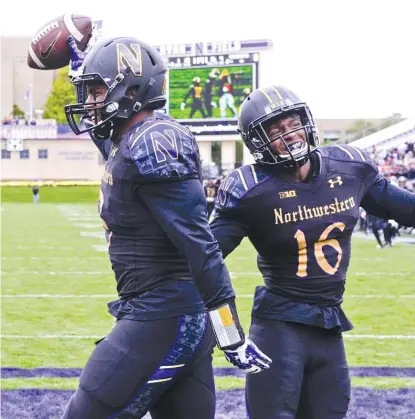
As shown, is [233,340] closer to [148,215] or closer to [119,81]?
[148,215]

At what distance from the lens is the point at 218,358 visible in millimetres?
6227

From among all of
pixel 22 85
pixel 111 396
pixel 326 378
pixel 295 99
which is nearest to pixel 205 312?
pixel 111 396

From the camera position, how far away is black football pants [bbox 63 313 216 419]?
2.62 m

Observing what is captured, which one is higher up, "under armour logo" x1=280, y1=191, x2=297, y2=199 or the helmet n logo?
the helmet n logo

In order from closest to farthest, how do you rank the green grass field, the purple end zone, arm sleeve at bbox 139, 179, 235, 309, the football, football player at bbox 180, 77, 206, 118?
arm sleeve at bbox 139, 179, 235, 309 → the football → the purple end zone → the green grass field → football player at bbox 180, 77, 206, 118

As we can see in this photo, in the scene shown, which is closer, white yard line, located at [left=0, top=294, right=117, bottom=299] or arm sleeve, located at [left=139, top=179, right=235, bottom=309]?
arm sleeve, located at [left=139, top=179, right=235, bottom=309]

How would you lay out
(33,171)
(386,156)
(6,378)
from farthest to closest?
(33,171)
(386,156)
(6,378)

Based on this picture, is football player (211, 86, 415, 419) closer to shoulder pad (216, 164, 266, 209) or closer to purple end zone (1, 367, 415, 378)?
shoulder pad (216, 164, 266, 209)

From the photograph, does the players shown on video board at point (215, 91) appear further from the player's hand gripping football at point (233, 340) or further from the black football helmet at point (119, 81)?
the player's hand gripping football at point (233, 340)

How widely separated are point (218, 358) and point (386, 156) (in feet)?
69.4

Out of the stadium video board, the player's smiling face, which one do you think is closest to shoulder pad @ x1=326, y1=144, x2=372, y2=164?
the player's smiling face

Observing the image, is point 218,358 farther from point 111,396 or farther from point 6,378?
point 111,396

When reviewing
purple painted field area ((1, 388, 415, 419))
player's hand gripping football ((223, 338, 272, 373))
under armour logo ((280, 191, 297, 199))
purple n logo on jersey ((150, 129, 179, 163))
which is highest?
purple n logo on jersey ((150, 129, 179, 163))

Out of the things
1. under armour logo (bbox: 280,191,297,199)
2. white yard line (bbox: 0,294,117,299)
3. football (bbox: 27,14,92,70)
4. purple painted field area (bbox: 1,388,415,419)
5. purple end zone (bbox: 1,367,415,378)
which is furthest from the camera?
white yard line (bbox: 0,294,117,299)
